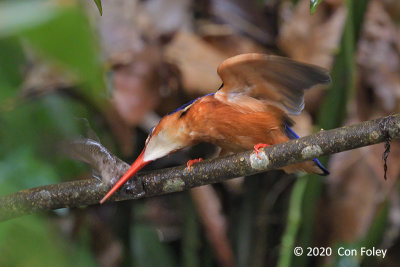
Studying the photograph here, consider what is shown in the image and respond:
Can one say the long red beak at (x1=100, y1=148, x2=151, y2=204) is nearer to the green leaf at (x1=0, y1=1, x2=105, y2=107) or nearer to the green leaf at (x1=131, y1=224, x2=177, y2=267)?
the green leaf at (x1=0, y1=1, x2=105, y2=107)

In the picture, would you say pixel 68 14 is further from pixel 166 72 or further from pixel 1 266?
pixel 166 72

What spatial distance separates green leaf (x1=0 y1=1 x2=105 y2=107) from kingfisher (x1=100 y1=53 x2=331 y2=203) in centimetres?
93

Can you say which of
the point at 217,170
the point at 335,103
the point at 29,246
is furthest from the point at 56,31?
the point at 335,103

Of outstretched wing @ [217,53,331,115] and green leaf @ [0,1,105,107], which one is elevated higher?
green leaf @ [0,1,105,107]

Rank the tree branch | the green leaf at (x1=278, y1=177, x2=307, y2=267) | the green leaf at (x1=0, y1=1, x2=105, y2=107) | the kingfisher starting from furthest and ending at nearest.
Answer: the green leaf at (x1=278, y1=177, x2=307, y2=267)
the kingfisher
the tree branch
the green leaf at (x1=0, y1=1, x2=105, y2=107)

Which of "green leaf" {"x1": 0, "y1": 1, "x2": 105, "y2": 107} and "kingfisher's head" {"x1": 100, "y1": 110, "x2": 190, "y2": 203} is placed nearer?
"green leaf" {"x1": 0, "y1": 1, "x2": 105, "y2": 107}

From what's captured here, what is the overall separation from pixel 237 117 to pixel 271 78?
0.17 meters

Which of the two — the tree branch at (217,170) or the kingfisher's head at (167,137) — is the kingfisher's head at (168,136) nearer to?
the kingfisher's head at (167,137)

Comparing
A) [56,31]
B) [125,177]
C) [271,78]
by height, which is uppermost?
[56,31]

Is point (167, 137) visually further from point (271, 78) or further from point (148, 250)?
point (148, 250)

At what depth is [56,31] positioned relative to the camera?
21 cm

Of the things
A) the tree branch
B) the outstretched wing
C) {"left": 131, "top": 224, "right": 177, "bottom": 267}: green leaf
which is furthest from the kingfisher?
{"left": 131, "top": 224, "right": 177, "bottom": 267}: green leaf

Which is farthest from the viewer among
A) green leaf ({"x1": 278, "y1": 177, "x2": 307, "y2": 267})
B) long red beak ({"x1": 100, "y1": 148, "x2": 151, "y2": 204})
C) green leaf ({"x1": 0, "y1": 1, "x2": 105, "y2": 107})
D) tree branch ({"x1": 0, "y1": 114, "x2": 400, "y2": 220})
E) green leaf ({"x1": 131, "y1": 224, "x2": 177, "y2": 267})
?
green leaf ({"x1": 131, "y1": 224, "x2": 177, "y2": 267})

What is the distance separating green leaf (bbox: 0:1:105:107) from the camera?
0.21 metres
